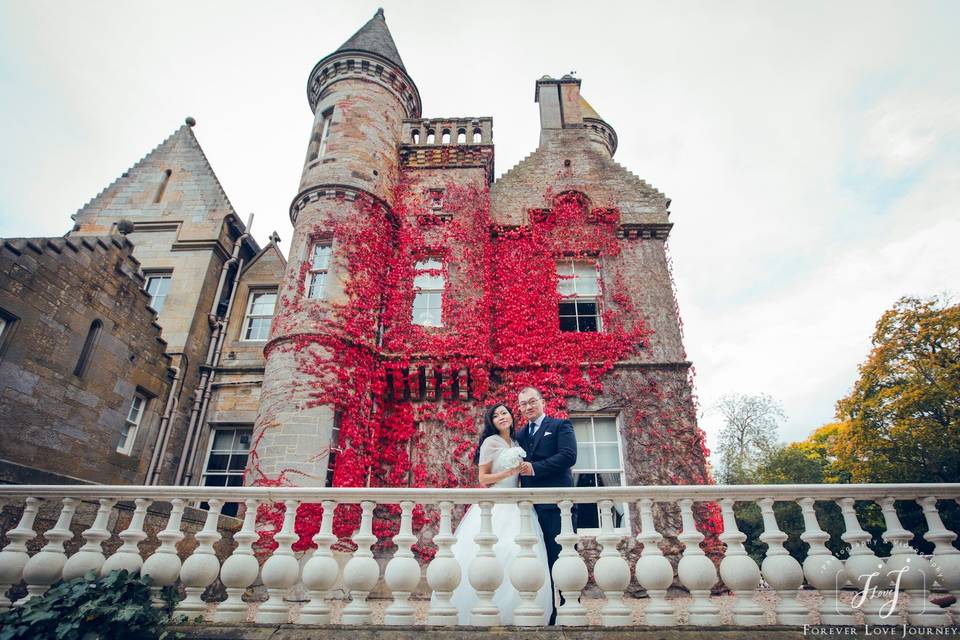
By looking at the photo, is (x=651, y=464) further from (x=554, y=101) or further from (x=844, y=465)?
(x=844, y=465)

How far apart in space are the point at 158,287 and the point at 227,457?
5606 mm

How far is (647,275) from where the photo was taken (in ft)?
40.7

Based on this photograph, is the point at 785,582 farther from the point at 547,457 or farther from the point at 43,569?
the point at 43,569

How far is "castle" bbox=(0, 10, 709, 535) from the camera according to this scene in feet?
32.1

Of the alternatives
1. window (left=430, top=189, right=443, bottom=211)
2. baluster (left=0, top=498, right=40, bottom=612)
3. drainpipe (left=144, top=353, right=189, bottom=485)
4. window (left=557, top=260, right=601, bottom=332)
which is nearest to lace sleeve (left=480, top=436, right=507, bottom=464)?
baluster (left=0, top=498, right=40, bottom=612)

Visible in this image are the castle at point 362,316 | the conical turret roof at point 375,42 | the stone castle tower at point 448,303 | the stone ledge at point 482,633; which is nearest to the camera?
the stone ledge at point 482,633

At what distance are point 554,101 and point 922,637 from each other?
1579 cm

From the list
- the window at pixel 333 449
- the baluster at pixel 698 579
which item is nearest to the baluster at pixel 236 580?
the baluster at pixel 698 579

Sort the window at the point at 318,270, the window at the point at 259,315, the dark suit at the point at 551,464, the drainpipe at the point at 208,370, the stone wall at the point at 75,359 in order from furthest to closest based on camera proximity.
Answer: the window at the point at 259,315, the drainpipe at the point at 208,370, the window at the point at 318,270, the stone wall at the point at 75,359, the dark suit at the point at 551,464

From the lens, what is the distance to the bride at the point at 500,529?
3.47 m

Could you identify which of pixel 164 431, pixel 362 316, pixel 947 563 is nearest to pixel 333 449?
pixel 362 316

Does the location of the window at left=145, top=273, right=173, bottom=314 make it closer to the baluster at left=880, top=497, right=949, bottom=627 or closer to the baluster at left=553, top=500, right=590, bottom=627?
the baluster at left=553, top=500, right=590, bottom=627

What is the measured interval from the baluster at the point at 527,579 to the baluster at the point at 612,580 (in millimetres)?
385

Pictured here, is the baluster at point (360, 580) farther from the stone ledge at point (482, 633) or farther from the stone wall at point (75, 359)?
the stone wall at point (75, 359)
